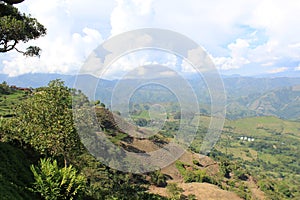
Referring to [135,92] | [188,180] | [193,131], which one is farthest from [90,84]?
[188,180]

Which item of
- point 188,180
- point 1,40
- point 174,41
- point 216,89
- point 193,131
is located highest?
point 1,40

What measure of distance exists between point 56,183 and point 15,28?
5.60 meters

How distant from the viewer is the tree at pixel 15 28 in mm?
10031

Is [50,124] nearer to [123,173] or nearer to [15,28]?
[15,28]

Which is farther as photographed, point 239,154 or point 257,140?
A: point 257,140

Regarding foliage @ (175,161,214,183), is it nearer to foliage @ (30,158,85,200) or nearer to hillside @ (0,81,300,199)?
hillside @ (0,81,300,199)

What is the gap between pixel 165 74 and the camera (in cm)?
728

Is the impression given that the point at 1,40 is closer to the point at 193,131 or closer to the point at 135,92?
the point at 135,92

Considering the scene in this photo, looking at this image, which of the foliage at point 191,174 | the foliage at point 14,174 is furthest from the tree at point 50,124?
the foliage at point 191,174

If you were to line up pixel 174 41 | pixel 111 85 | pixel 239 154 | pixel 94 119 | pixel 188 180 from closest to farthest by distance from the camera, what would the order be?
1. pixel 174 41
2. pixel 111 85
3. pixel 94 119
4. pixel 188 180
5. pixel 239 154

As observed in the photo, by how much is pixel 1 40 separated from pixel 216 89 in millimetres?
8216

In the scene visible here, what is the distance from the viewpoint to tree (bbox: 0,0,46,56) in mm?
10031

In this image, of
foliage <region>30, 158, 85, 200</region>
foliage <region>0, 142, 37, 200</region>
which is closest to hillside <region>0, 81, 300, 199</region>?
foliage <region>0, 142, 37, 200</region>

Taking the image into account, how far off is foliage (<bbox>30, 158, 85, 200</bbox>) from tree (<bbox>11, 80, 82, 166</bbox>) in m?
2.71
